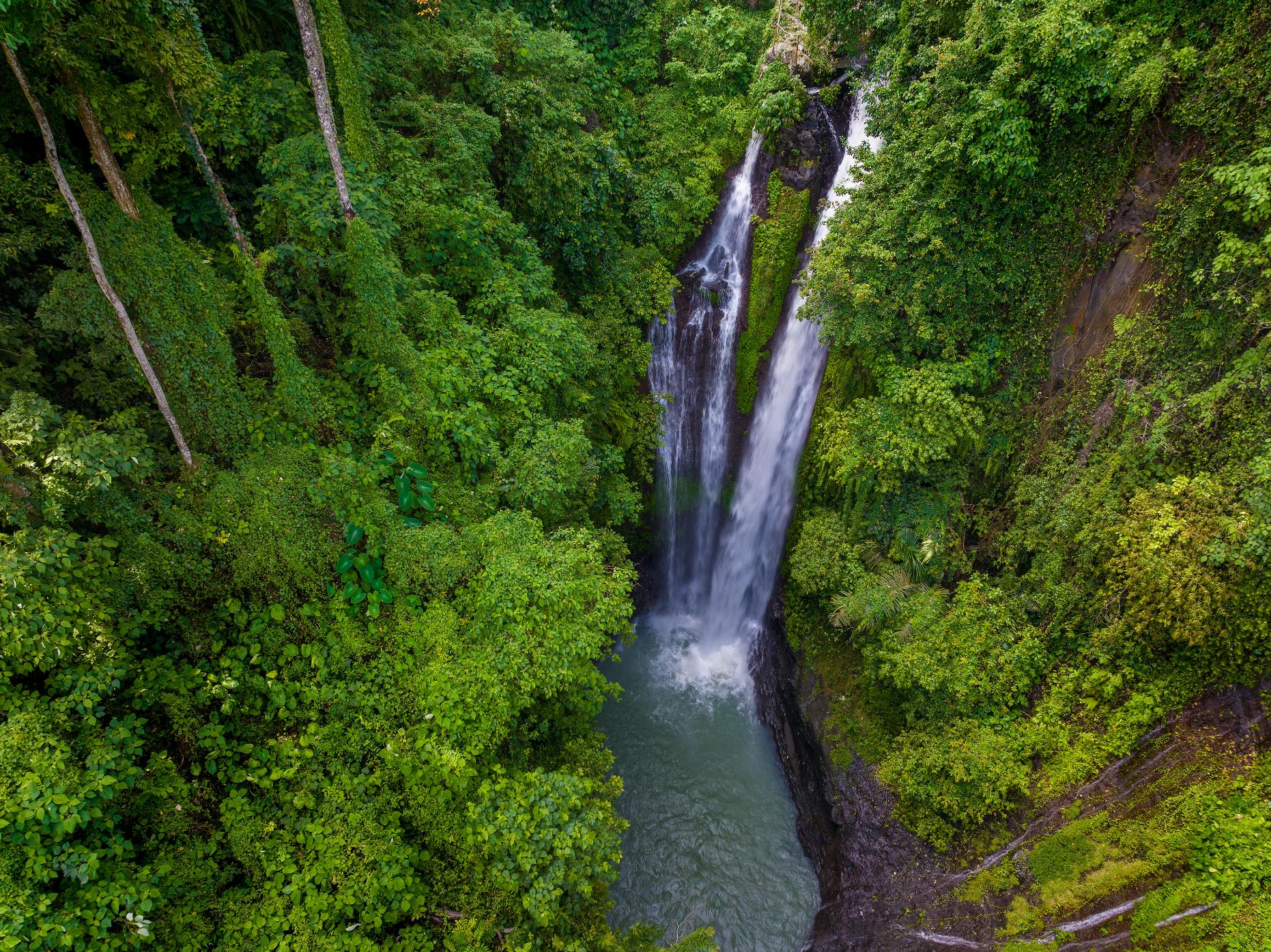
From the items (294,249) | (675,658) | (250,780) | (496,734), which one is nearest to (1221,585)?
(496,734)

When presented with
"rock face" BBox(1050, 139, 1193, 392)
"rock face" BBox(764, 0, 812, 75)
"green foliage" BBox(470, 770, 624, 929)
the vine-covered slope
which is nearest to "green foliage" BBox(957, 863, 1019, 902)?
the vine-covered slope

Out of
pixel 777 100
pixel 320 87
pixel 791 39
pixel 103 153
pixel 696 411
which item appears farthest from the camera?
pixel 791 39

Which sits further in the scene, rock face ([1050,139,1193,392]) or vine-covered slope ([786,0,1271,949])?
rock face ([1050,139,1193,392])

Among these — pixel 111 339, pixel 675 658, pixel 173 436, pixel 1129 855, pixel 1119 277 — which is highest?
pixel 1119 277

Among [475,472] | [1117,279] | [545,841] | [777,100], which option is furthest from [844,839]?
[777,100]

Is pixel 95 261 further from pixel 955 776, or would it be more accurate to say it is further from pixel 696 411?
pixel 955 776

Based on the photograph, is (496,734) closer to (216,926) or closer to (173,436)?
(216,926)

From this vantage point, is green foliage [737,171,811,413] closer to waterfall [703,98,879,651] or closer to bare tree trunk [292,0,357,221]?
waterfall [703,98,879,651]
